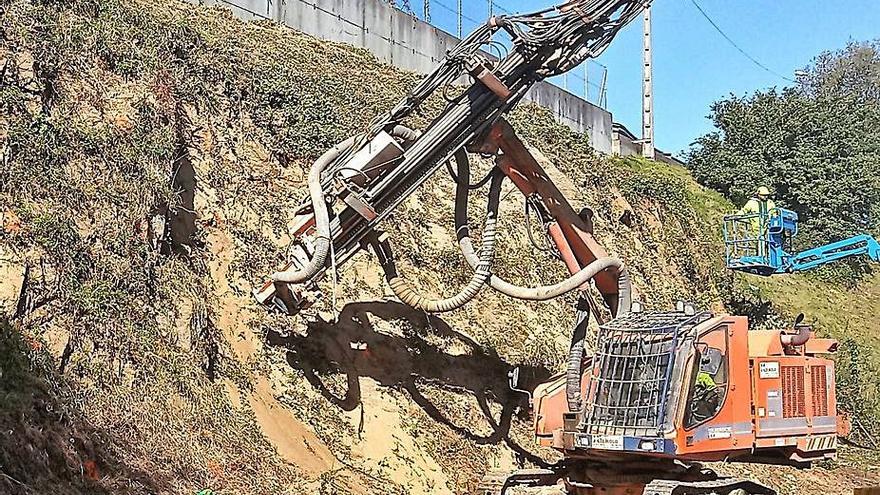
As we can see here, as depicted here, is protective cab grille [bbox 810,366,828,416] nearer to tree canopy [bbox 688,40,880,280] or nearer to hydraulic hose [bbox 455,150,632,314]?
hydraulic hose [bbox 455,150,632,314]

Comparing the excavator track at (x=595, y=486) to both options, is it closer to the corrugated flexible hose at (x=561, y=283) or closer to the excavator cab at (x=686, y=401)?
the excavator cab at (x=686, y=401)

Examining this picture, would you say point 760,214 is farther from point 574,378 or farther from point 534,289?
point 574,378

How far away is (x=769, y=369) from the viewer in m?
11.4

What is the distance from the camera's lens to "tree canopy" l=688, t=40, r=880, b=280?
3453cm

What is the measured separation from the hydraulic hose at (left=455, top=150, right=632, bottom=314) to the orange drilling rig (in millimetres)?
21

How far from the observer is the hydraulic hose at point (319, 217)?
492 inches

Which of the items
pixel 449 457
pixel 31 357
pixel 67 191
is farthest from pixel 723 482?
pixel 67 191

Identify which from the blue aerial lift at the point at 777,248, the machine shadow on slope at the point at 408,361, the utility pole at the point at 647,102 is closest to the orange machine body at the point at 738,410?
the machine shadow on slope at the point at 408,361

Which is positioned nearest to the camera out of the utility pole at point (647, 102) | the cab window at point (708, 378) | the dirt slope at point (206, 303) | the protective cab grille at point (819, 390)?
the dirt slope at point (206, 303)

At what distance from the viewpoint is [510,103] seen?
12984 millimetres

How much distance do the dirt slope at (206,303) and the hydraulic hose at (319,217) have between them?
1081 millimetres

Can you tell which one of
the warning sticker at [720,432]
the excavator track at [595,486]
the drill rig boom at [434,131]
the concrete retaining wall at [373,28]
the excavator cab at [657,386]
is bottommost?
the excavator track at [595,486]

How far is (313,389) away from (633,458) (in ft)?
14.9

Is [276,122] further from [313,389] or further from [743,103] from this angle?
[743,103]
